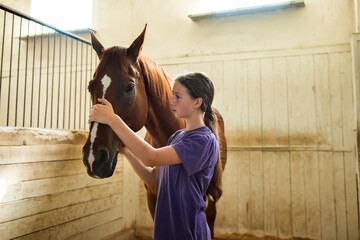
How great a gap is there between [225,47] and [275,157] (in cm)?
138

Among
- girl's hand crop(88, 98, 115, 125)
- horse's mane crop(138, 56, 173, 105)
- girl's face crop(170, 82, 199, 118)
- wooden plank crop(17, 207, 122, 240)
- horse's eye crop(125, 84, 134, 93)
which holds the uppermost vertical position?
horse's mane crop(138, 56, 173, 105)

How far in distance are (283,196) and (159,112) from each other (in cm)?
199

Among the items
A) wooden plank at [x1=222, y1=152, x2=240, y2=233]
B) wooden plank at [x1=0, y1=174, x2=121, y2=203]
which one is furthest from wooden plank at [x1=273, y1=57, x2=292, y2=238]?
wooden plank at [x1=0, y1=174, x2=121, y2=203]

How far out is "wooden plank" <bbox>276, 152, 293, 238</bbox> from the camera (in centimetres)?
292

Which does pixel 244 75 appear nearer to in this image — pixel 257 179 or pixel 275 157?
pixel 275 157

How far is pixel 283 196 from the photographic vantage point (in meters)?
2.95

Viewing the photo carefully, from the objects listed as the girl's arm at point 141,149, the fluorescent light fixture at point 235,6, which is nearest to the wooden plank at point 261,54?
the fluorescent light fixture at point 235,6

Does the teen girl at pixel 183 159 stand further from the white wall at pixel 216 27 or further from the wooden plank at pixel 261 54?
the white wall at pixel 216 27

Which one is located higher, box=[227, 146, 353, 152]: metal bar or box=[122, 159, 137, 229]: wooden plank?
box=[227, 146, 353, 152]: metal bar

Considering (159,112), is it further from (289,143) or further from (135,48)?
(289,143)

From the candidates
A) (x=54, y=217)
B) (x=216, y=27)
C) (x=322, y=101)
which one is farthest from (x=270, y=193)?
(x=54, y=217)

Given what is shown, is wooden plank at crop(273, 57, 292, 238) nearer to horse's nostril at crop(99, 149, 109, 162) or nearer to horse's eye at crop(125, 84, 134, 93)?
horse's eye at crop(125, 84, 134, 93)

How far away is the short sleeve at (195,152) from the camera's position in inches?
38.3

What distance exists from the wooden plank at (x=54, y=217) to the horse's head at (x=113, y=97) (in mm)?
1028
